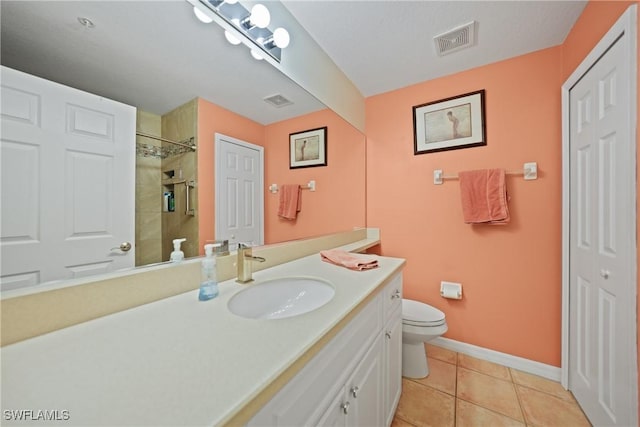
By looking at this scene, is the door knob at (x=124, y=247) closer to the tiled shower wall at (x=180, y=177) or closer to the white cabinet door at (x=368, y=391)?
the tiled shower wall at (x=180, y=177)

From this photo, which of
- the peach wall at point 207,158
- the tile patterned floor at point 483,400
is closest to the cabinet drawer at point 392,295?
the tile patterned floor at point 483,400

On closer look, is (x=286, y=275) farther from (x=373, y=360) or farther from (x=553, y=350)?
(x=553, y=350)

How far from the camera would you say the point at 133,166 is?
70cm

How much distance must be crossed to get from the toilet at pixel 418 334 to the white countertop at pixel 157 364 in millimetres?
1021

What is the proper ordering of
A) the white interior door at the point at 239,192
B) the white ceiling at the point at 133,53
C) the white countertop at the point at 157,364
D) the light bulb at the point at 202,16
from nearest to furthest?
1. the white countertop at the point at 157,364
2. the white ceiling at the point at 133,53
3. the light bulb at the point at 202,16
4. the white interior door at the point at 239,192

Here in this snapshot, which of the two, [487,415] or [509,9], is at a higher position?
[509,9]

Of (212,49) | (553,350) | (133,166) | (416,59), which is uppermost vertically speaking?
(416,59)

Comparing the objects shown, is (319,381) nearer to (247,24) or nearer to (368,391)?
(368,391)

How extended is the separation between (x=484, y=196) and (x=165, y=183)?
1902mm

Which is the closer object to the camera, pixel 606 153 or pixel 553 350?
pixel 606 153

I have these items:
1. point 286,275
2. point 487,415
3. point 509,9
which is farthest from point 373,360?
point 509,9

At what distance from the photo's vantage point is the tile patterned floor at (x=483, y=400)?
1.24 metres

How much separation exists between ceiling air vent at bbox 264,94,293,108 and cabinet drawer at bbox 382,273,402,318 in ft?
3.79

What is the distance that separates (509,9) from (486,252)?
1.50 m
